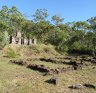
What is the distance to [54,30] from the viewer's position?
61.2 meters

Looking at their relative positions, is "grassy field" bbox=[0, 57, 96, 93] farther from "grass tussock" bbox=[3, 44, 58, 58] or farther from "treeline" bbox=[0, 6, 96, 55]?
"treeline" bbox=[0, 6, 96, 55]

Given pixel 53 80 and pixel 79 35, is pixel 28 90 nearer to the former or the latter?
pixel 53 80

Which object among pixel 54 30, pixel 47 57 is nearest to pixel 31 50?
pixel 47 57

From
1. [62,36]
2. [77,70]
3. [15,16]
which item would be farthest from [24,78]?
→ [15,16]

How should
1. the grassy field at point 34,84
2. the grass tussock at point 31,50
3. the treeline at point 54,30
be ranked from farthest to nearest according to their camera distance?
1. the treeline at point 54,30
2. the grass tussock at point 31,50
3. the grassy field at point 34,84

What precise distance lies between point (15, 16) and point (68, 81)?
5154cm

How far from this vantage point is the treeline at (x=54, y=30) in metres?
54.3

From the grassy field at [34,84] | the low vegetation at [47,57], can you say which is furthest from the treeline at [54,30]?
the grassy field at [34,84]

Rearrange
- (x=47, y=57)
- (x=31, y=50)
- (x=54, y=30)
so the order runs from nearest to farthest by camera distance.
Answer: (x=47, y=57), (x=31, y=50), (x=54, y=30)

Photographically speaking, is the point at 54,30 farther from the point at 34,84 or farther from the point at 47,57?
the point at 34,84

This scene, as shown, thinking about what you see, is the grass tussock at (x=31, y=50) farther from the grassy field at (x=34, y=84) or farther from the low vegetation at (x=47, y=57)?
the grassy field at (x=34, y=84)

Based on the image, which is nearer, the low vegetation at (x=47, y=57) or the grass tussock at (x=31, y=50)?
the low vegetation at (x=47, y=57)

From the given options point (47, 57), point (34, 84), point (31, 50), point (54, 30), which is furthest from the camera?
point (54, 30)

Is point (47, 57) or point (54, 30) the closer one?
point (47, 57)
